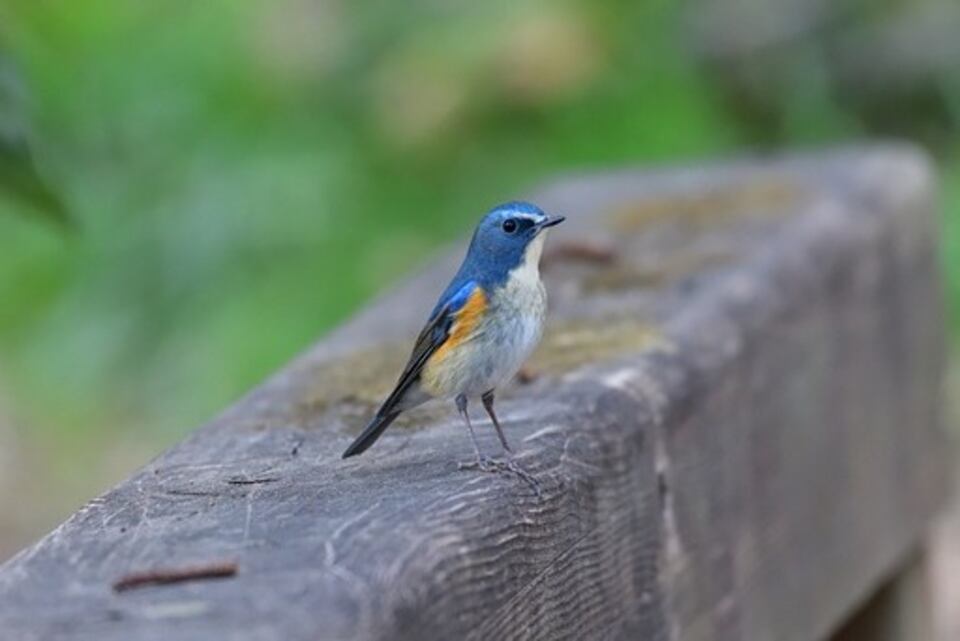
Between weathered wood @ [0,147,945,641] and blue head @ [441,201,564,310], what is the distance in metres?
0.17

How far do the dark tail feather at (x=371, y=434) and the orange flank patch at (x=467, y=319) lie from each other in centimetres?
16

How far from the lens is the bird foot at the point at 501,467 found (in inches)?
86.6

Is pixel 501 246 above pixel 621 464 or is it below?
above

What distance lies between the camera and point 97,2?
6.09 meters

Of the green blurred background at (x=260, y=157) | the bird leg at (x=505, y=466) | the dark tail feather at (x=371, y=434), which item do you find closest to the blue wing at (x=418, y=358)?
the dark tail feather at (x=371, y=434)

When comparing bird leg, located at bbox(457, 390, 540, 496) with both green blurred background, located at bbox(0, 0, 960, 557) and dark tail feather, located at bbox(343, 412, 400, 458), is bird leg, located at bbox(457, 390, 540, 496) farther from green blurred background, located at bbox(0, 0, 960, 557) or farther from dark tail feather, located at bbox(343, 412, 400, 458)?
green blurred background, located at bbox(0, 0, 960, 557)

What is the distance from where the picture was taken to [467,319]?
2637mm

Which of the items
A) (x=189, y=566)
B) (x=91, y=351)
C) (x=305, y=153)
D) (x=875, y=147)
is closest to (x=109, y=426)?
(x=91, y=351)

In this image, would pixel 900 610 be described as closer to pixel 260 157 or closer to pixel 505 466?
pixel 505 466

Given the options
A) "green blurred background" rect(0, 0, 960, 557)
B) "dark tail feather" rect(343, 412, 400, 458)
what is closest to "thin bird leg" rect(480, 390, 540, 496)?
"dark tail feather" rect(343, 412, 400, 458)

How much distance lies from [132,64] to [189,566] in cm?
444

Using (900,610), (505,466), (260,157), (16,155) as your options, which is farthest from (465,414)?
(260,157)

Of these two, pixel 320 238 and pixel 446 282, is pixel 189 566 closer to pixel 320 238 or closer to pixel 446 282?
pixel 446 282

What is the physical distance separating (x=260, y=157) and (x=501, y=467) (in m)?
3.63
